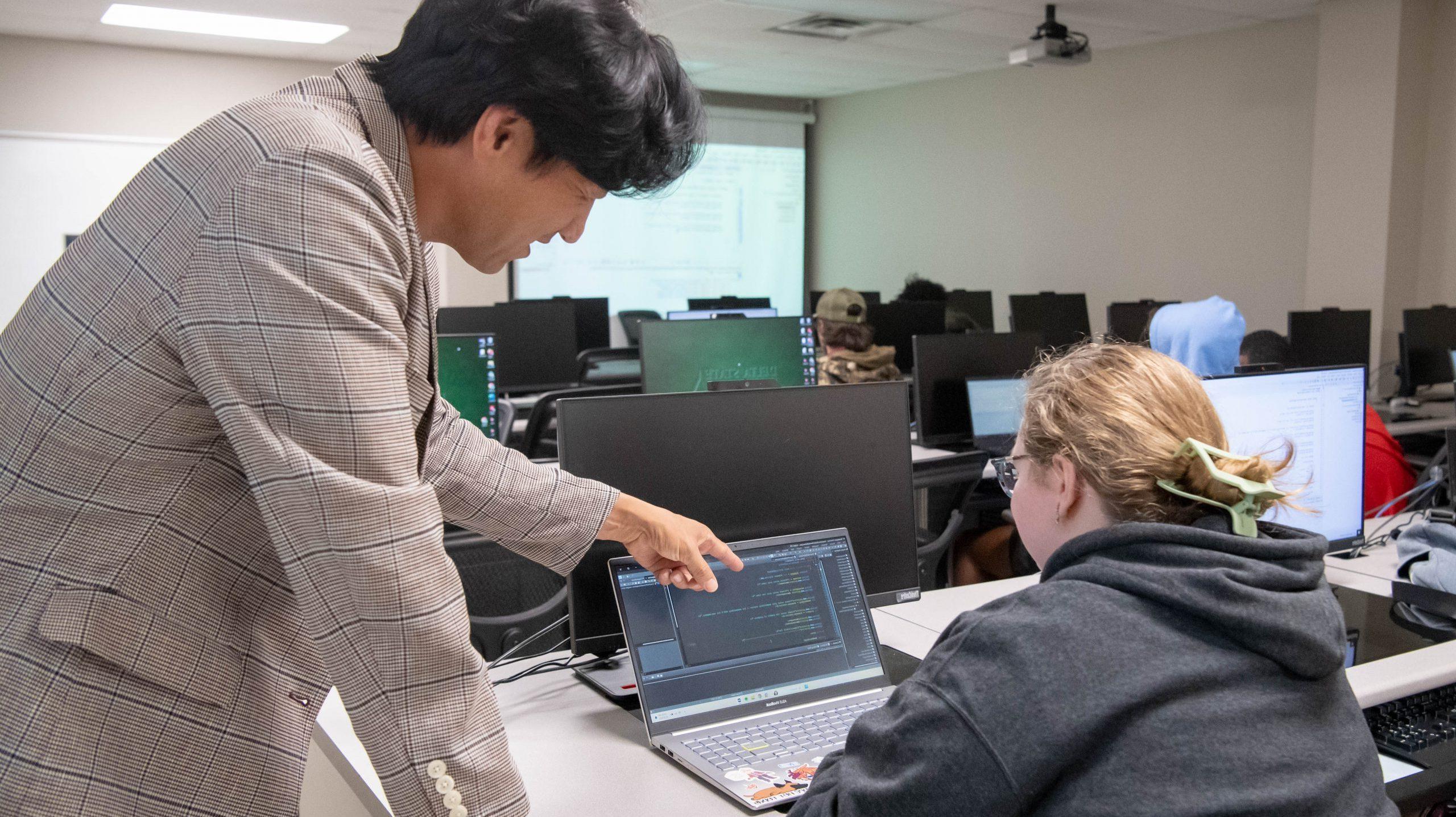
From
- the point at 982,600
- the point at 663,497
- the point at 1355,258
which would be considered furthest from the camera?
the point at 1355,258

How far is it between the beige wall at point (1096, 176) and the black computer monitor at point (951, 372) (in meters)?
3.70

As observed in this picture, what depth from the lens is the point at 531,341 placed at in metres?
4.84

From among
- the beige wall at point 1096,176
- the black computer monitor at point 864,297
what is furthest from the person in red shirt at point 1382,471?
the beige wall at point 1096,176

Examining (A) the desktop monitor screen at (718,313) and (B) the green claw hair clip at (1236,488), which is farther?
(A) the desktop monitor screen at (718,313)

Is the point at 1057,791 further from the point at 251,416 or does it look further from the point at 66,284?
the point at 66,284

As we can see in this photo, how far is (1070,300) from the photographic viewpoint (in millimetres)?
6609

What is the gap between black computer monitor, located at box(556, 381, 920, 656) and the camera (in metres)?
1.51

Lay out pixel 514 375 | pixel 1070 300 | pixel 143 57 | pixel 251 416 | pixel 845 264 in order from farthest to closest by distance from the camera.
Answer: pixel 845 264 < pixel 143 57 < pixel 1070 300 < pixel 514 375 < pixel 251 416

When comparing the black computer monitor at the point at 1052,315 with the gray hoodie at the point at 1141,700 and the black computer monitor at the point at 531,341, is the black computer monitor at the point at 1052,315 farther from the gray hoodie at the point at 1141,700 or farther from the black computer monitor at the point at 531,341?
the gray hoodie at the point at 1141,700

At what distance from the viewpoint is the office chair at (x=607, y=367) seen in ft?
16.8

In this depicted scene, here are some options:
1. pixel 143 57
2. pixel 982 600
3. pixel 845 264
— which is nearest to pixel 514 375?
pixel 982 600

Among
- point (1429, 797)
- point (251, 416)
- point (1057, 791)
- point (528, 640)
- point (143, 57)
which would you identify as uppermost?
point (143, 57)

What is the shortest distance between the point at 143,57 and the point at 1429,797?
824 centimetres

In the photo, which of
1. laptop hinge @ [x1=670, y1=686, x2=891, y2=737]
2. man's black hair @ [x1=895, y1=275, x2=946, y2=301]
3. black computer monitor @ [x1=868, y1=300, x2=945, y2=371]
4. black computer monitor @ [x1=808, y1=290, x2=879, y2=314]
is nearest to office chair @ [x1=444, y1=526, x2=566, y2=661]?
laptop hinge @ [x1=670, y1=686, x2=891, y2=737]
